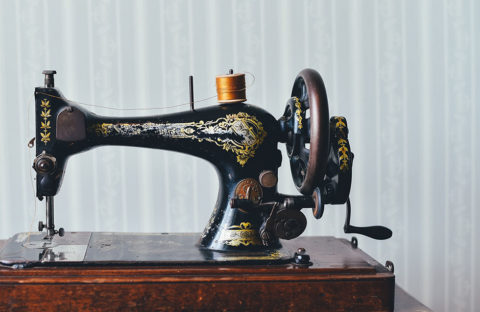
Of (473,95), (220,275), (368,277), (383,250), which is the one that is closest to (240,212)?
(220,275)

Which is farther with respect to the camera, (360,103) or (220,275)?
(360,103)

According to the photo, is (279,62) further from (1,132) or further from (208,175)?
(1,132)

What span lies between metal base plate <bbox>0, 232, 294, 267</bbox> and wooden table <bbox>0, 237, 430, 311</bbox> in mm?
25

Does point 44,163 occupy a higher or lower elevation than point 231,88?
lower

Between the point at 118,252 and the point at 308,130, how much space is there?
1.78ft

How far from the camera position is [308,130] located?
6.13 ft

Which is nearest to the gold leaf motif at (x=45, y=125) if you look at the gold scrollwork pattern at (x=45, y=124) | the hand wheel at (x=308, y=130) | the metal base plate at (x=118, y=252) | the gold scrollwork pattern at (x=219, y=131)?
the gold scrollwork pattern at (x=45, y=124)

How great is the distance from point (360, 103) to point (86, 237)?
1.22 metres

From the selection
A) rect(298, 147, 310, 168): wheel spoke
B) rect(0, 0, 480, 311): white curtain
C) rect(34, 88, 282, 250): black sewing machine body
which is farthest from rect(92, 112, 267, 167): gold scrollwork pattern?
rect(0, 0, 480, 311): white curtain

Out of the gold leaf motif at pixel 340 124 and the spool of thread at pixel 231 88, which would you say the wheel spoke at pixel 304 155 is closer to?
the gold leaf motif at pixel 340 124

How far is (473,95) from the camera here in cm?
292

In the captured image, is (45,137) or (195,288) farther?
(45,137)

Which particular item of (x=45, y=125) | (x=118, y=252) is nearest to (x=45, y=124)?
(x=45, y=125)

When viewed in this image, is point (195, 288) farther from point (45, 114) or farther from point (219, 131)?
point (45, 114)
